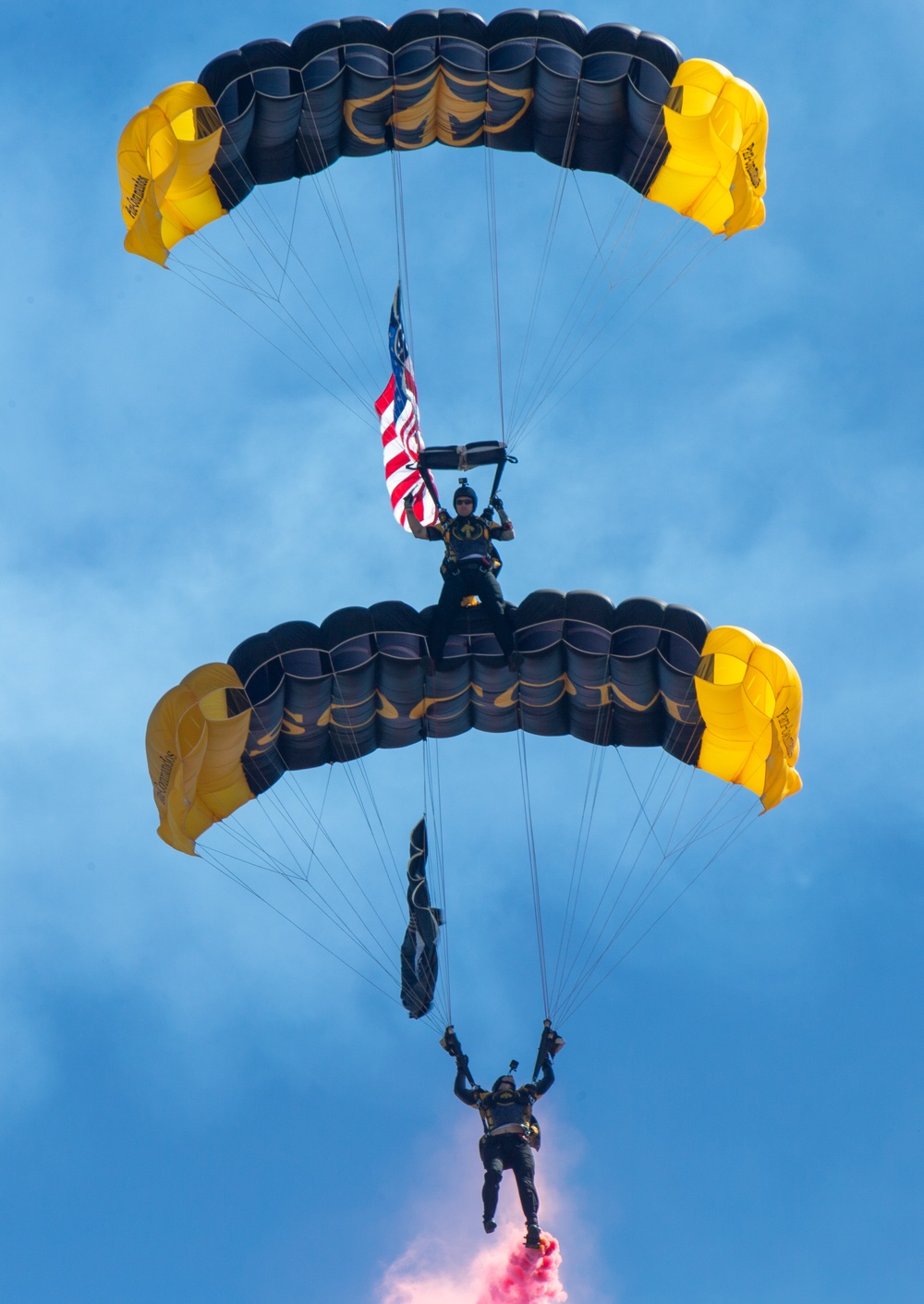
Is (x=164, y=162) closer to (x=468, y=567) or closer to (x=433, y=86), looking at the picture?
(x=433, y=86)

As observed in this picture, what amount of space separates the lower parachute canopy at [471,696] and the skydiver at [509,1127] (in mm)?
3758

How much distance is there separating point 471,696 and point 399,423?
348 cm

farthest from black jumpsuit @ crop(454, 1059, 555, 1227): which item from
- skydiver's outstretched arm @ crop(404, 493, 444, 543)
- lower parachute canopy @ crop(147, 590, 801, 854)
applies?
skydiver's outstretched arm @ crop(404, 493, 444, 543)

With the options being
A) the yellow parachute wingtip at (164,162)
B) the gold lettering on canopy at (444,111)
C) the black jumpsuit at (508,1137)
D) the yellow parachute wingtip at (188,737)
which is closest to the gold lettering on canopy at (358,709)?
the yellow parachute wingtip at (188,737)

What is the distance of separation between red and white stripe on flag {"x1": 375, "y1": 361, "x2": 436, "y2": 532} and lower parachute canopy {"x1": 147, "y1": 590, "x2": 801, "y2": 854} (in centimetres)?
139

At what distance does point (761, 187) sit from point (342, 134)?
5.05 metres

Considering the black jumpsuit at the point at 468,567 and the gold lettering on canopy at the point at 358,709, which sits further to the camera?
the gold lettering on canopy at the point at 358,709

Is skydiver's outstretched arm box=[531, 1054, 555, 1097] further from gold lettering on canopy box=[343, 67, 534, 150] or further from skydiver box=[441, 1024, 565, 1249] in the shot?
gold lettering on canopy box=[343, 67, 534, 150]

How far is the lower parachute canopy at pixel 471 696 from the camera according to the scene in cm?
2372

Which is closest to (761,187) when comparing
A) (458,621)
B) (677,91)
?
(677,91)

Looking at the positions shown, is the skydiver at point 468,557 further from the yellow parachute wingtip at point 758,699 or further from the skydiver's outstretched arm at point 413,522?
the yellow parachute wingtip at point 758,699

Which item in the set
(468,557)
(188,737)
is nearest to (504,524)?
(468,557)

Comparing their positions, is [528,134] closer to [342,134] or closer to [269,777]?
[342,134]

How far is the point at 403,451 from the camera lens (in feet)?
84.2
